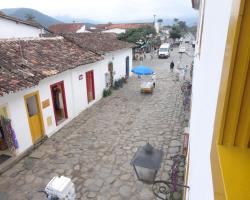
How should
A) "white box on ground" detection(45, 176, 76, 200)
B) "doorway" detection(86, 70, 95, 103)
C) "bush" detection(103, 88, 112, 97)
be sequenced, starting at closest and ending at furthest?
1. "white box on ground" detection(45, 176, 76, 200)
2. "doorway" detection(86, 70, 95, 103)
3. "bush" detection(103, 88, 112, 97)

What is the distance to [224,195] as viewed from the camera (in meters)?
0.64

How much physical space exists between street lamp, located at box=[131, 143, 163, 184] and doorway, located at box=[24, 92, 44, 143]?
707 cm

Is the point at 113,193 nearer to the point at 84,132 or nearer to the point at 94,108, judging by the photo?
the point at 84,132

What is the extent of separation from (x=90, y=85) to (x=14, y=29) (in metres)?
8.37

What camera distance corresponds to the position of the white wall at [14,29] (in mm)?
15863

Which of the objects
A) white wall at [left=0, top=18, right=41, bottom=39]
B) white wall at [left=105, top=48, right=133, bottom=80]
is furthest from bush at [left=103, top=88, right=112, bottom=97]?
white wall at [left=0, top=18, right=41, bottom=39]

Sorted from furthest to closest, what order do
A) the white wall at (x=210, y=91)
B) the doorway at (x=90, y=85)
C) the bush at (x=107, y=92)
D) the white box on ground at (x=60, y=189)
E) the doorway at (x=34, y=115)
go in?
the bush at (x=107, y=92) < the doorway at (x=90, y=85) < the doorway at (x=34, y=115) < the white box on ground at (x=60, y=189) < the white wall at (x=210, y=91)

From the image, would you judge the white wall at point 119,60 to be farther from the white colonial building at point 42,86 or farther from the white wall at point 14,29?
the white wall at point 14,29

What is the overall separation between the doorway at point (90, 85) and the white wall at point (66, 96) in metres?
0.30

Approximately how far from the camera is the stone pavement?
22.5 feet

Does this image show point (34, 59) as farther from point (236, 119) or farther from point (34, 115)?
point (236, 119)

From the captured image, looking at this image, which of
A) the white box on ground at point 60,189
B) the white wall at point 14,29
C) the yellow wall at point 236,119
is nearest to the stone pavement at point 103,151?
the white box on ground at point 60,189

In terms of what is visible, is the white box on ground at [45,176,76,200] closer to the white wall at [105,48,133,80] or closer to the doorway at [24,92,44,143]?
the doorway at [24,92,44,143]

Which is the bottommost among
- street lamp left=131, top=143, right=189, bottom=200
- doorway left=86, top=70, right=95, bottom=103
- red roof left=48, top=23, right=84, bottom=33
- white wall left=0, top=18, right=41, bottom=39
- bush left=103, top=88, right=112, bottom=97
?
bush left=103, top=88, right=112, bottom=97
